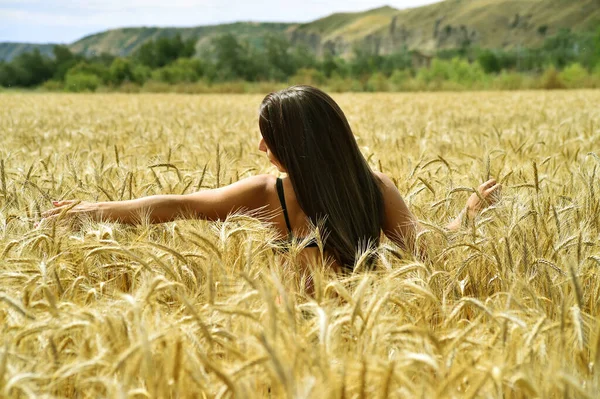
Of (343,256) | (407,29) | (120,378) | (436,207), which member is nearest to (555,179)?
(436,207)

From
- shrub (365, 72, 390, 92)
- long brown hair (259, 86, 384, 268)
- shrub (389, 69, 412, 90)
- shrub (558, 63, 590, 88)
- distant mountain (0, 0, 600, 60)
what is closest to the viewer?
long brown hair (259, 86, 384, 268)

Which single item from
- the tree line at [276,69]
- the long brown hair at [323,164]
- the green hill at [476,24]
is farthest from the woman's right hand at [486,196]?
the green hill at [476,24]

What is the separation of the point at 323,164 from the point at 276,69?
4467 centimetres

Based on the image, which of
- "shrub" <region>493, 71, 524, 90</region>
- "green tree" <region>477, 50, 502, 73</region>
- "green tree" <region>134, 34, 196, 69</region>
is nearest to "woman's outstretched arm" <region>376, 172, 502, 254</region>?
"shrub" <region>493, 71, 524, 90</region>

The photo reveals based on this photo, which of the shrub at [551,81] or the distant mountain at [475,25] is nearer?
the shrub at [551,81]

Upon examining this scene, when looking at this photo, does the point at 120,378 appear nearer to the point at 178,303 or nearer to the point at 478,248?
the point at 178,303

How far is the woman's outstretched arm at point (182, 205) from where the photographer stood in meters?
2.21

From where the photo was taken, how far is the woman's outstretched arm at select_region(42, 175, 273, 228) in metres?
2.21

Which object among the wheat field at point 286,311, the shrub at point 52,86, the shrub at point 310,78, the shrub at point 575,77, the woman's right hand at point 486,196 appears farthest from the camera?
the shrub at point 52,86

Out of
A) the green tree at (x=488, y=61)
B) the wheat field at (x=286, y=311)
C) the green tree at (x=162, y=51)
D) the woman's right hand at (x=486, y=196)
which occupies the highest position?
the wheat field at (x=286, y=311)

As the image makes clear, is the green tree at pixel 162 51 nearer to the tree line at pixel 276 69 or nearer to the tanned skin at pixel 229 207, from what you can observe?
the tree line at pixel 276 69

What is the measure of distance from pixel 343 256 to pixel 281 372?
1.26 m

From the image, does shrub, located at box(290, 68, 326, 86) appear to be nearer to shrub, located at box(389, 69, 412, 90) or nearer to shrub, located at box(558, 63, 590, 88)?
shrub, located at box(389, 69, 412, 90)

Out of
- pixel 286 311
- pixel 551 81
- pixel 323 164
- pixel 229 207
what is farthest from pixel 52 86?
pixel 286 311
